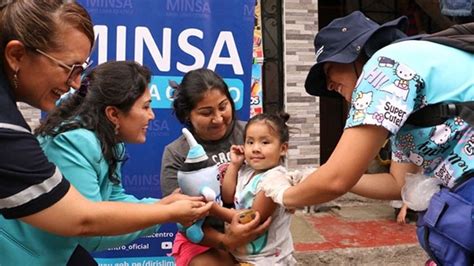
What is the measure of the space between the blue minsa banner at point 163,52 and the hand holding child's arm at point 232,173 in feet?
2.49

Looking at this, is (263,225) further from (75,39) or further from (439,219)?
(75,39)

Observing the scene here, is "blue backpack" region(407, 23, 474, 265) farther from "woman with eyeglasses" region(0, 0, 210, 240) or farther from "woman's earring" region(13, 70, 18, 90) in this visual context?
"woman's earring" region(13, 70, 18, 90)

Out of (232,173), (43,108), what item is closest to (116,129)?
(43,108)

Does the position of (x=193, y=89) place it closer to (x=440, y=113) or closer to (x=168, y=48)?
(x=168, y=48)

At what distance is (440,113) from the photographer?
143 cm

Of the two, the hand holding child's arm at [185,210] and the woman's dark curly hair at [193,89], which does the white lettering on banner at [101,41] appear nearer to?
the woman's dark curly hair at [193,89]

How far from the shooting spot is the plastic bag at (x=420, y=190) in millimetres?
1572

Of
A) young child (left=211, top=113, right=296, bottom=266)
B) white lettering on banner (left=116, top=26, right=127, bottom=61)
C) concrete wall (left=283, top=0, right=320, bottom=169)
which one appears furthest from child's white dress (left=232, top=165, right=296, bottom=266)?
concrete wall (left=283, top=0, right=320, bottom=169)

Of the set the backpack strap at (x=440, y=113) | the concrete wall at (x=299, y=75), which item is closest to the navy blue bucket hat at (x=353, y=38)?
the backpack strap at (x=440, y=113)

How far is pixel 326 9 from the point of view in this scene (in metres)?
6.37

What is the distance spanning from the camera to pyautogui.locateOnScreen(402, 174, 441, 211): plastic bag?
157 centimetres

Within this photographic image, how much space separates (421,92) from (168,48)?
173 centimetres

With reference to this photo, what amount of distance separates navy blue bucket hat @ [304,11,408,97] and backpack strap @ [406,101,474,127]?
29cm

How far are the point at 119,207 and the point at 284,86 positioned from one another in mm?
3702
